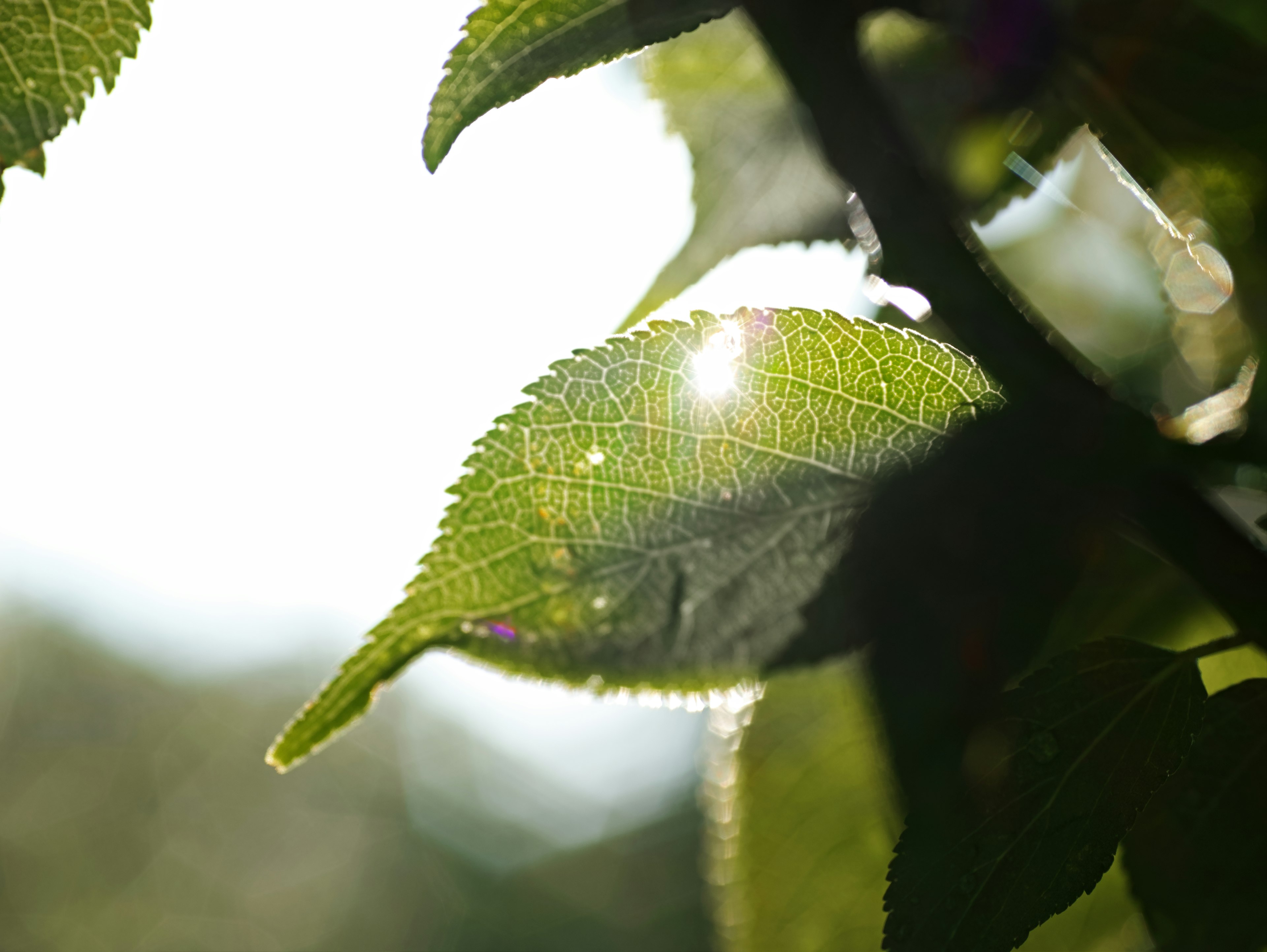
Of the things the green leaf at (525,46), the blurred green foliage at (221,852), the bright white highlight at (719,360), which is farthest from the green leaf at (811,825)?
the blurred green foliage at (221,852)

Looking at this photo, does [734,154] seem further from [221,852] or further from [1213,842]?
[221,852]

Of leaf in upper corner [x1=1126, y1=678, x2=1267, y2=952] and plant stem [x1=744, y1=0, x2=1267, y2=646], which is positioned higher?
plant stem [x1=744, y1=0, x2=1267, y2=646]

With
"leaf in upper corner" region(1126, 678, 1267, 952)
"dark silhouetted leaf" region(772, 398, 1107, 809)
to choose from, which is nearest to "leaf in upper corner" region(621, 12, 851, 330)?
"dark silhouetted leaf" region(772, 398, 1107, 809)

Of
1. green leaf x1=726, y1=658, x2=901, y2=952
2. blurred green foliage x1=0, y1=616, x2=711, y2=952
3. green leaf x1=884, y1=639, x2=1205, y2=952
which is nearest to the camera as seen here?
green leaf x1=884, y1=639, x2=1205, y2=952

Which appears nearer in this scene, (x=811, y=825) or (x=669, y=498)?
(x=669, y=498)

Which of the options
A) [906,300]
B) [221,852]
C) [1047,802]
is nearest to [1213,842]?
[1047,802]

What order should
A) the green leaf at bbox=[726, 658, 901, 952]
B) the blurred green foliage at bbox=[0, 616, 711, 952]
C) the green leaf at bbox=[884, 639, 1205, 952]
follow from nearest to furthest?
the green leaf at bbox=[884, 639, 1205, 952]
the green leaf at bbox=[726, 658, 901, 952]
the blurred green foliage at bbox=[0, 616, 711, 952]

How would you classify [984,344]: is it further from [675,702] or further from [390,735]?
[390,735]

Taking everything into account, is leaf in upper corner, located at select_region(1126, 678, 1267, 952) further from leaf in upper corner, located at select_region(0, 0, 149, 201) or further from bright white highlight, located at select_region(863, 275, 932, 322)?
leaf in upper corner, located at select_region(0, 0, 149, 201)
